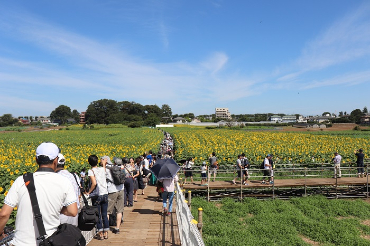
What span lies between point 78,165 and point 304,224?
1099 centimetres

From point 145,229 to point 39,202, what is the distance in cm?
451

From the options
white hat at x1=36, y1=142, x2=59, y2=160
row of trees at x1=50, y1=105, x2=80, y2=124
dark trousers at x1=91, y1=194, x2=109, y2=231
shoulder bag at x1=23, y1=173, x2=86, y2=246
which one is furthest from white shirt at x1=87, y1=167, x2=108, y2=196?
row of trees at x1=50, y1=105, x2=80, y2=124

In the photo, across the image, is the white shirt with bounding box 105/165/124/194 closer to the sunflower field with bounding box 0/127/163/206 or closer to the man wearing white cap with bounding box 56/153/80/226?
the man wearing white cap with bounding box 56/153/80/226

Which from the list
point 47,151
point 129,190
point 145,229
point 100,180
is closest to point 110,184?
point 100,180

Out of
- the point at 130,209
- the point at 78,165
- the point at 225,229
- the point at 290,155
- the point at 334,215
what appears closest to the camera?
the point at 130,209

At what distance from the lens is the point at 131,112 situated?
148000 mm

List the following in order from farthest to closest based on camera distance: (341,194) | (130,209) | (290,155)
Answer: (290,155)
(341,194)
(130,209)

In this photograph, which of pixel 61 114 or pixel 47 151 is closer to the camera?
pixel 47 151

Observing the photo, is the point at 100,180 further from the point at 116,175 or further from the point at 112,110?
the point at 112,110

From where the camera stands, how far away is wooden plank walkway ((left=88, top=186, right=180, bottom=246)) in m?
5.73

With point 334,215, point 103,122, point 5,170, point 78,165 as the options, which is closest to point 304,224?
point 334,215

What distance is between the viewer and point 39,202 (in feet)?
8.34

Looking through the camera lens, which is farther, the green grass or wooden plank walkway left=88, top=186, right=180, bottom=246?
the green grass

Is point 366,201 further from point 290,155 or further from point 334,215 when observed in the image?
point 290,155
